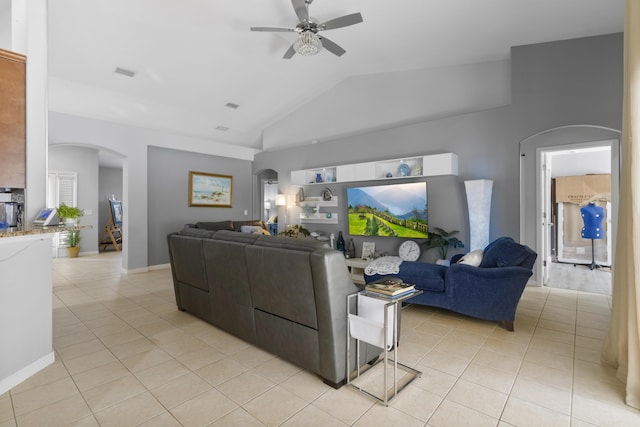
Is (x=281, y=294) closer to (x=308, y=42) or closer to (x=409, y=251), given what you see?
(x=308, y=42)

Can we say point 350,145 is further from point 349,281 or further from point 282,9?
point 349,281

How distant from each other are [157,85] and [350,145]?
3.60m

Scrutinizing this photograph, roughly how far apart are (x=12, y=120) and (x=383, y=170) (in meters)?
4.86

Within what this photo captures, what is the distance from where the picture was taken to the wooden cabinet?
92.0 inches

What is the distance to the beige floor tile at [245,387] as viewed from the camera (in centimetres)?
206

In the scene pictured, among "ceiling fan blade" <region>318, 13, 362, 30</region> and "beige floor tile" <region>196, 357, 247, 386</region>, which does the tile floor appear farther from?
"ceiling fan blade" <region>318, 13, 362, 30</region>

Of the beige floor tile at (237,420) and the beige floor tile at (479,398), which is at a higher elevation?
the beige floor tile at (479,398)

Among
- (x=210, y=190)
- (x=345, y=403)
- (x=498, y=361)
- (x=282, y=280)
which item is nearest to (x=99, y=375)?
(x=282, y=280)

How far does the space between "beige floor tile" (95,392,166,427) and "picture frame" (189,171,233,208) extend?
18.2 ft

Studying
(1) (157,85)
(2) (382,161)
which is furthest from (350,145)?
(1) (157,85)

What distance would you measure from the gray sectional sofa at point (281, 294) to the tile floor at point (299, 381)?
0.16 m

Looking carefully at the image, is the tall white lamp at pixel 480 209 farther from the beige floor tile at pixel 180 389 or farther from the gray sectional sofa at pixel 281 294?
the beige floor tile at pixel 180 389

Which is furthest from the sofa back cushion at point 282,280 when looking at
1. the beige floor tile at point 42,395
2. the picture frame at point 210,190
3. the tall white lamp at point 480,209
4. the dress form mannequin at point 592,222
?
the dress form mannequin at point 592,222

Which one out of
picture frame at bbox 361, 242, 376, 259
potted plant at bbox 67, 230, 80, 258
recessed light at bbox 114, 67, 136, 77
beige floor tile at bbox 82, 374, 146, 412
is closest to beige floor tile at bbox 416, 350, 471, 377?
beige floor tile at bbox 82, 374, 146, 412
